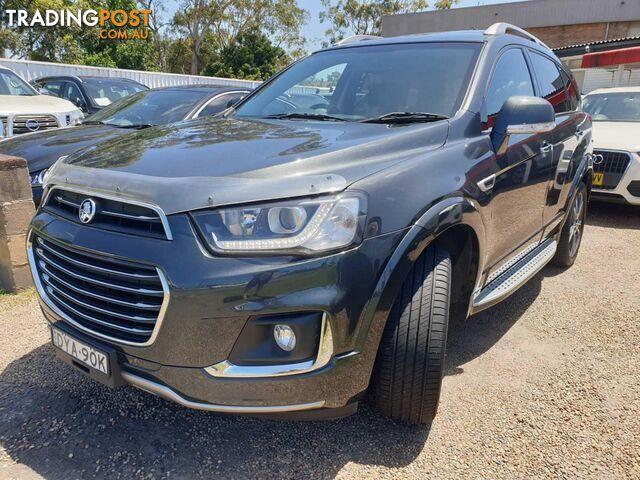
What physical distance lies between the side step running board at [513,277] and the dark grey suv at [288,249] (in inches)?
3.3

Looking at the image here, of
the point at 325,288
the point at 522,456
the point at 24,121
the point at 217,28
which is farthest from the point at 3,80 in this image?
the point at 217,28

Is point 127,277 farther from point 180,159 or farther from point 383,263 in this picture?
point 383,263

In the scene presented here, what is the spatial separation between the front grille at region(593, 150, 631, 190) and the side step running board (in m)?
3.20

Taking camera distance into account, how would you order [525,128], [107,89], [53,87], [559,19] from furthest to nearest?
[559,19], [53,87], [107,89], [525,128]

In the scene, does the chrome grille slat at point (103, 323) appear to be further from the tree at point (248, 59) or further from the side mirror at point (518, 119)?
the tree at point (248, 59)

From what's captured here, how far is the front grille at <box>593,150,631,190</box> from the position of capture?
20.4 ft

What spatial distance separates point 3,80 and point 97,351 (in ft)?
23.8

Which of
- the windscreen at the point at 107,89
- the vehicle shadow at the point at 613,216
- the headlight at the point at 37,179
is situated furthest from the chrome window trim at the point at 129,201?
the windscreen at the point at 107,89

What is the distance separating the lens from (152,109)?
5.70 metres

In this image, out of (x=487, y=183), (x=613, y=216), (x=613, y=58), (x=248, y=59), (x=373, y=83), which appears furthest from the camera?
(x=248, y=59)

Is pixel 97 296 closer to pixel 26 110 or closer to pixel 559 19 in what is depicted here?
pixel 26 110

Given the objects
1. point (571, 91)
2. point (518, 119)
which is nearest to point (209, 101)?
point (571, 91)

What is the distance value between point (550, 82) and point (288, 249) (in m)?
3.07

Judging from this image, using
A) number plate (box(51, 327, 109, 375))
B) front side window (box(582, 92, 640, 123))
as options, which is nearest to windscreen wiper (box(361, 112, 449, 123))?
number plate (box(51, 327, 109, 375))
